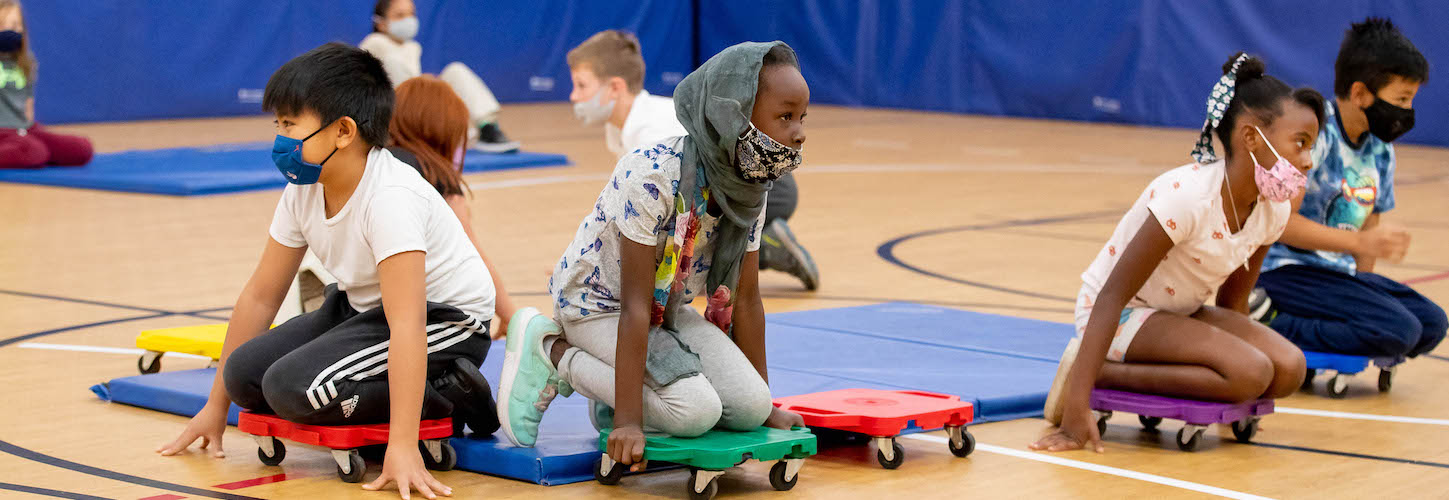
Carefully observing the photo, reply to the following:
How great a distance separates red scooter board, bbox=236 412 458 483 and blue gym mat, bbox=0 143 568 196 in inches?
226

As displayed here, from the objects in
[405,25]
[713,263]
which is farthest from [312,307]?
[405,25]

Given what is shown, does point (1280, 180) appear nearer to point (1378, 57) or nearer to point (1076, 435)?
point (1076, 435)

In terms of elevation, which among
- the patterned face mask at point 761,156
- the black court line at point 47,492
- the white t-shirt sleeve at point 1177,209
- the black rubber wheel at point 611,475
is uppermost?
the white t-shirt sleeve at point 1177,209

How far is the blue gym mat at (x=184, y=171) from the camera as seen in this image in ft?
28.8

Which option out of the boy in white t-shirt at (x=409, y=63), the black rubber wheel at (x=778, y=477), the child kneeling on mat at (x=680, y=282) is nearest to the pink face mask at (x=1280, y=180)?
the child kneeling on mat at (x=680, y=282)

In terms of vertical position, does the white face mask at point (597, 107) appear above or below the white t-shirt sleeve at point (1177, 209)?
above

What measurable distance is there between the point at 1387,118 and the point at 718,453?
2.41 m

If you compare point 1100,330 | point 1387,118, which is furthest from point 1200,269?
point 1387,118

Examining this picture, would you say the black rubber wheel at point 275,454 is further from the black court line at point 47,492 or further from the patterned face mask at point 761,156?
the patterned face mask at point 761,156

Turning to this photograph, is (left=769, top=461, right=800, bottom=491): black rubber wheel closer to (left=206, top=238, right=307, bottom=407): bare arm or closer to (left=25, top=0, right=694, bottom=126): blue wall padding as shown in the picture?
(left=206, top=238, right=307, bottom=407): bare arm

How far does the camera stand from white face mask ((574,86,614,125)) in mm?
5379

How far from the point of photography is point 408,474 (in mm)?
2996

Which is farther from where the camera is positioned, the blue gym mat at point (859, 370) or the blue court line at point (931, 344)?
the blue court line at point (931, 344)

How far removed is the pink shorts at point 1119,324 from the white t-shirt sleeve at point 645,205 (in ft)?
3.79
